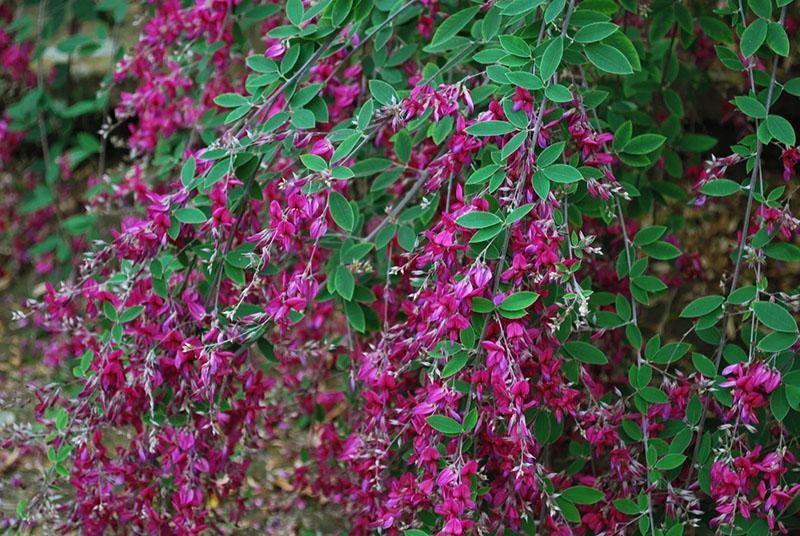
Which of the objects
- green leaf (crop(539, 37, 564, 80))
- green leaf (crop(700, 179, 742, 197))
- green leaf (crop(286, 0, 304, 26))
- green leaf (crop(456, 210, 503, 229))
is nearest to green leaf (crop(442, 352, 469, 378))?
green leaf (crop(456, 210, 503, 229))

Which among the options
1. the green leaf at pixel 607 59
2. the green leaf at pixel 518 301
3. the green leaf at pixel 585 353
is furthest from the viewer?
the green leaf at pixel 585 353

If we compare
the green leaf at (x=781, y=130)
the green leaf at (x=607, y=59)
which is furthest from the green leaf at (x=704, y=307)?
the green leaf at (x=607, y=59)

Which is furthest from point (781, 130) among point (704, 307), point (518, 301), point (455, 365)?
point (455, 365)

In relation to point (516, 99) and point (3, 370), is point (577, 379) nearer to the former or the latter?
point (516, 99)

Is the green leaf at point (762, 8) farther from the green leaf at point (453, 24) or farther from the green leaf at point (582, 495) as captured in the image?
the green leaf at point (582, 495)

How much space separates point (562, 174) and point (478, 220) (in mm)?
153

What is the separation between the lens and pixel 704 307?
5.46 feet

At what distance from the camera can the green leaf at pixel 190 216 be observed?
5.59 ft

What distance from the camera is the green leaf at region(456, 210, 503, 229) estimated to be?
1449mm

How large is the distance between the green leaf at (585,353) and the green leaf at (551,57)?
17.8 inches

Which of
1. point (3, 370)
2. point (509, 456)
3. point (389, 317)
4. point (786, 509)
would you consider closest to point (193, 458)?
point (389, 317)

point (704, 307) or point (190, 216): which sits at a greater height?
point (190, 216)

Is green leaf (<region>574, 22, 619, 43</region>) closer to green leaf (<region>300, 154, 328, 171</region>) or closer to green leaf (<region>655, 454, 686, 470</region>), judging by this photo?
green leaf (<region>300, 154, 328, 171</region>)

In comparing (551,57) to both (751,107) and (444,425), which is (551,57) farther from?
(444,425)
